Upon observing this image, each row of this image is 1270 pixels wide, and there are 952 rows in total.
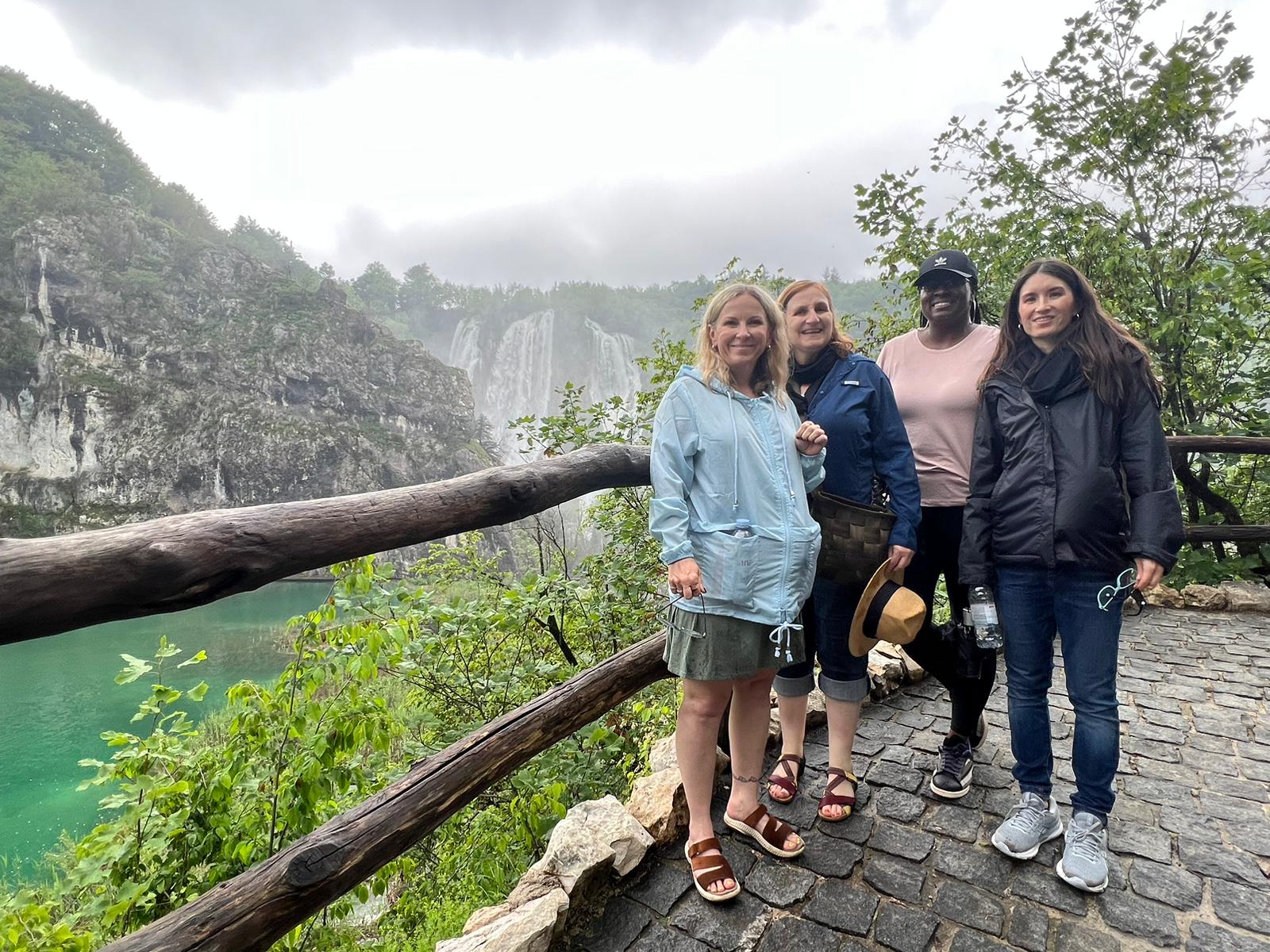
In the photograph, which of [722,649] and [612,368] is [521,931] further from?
[612,368]

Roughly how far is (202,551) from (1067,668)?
2262mm

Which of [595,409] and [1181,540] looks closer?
[1181,540]

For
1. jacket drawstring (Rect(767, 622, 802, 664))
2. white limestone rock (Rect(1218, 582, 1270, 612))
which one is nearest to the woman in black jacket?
jacket drawstring (Rect(767, 622, 802, 664))

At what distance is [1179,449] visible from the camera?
17.2 ft

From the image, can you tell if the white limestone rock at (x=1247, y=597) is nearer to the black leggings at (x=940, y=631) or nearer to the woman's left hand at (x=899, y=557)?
the black leggings at (x=940, y=631)

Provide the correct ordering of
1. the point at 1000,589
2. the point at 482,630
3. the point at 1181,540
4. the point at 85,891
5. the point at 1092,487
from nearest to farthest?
the point at 1181,540 → the point at 1092,487 → the point at 1000,589 → the point at 85,891 → the point at 482,630

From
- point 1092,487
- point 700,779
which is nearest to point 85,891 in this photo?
point 700,779

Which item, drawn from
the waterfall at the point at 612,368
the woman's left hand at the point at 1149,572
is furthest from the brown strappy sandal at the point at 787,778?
the waterfall at the point at 612,368

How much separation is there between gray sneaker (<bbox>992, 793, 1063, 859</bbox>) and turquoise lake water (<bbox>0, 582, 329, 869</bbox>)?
25.6 feet

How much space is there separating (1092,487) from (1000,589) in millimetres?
412

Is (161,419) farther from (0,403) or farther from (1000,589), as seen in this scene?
(1000,589)

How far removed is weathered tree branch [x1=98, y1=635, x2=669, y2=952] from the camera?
1.18 m

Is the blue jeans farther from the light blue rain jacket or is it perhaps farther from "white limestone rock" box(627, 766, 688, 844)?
"white limestone rock" box(627, 766, 688, 844)

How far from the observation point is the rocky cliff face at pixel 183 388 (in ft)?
112
